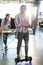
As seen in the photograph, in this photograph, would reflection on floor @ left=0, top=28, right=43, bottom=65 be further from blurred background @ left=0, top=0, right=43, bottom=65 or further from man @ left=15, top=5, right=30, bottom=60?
man @ left=15, top=5, right=30, bottom=60

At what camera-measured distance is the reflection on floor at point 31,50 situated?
3217 mm

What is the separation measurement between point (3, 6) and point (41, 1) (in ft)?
1.97

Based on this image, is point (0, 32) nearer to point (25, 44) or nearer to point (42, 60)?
point (25, 44)

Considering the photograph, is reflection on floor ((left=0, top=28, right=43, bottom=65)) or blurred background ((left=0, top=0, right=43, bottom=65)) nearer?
blurred background ((left=0, top=0, right=43, bottom=65))

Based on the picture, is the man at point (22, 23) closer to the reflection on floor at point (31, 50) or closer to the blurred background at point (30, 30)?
the blurred background at point (30, 30)

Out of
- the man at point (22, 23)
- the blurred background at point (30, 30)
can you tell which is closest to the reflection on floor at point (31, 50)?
the blurred background at point (30, 30)

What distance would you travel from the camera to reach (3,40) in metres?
3.37

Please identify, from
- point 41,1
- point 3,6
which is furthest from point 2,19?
point 41,1

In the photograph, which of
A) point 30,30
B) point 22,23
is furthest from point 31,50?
point 22,23

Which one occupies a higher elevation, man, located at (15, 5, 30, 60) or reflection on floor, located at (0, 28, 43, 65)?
man, located at (15, 5, 30, 60)

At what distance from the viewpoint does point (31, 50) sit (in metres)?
3.35

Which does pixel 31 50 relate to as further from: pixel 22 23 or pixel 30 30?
pixel 22 23

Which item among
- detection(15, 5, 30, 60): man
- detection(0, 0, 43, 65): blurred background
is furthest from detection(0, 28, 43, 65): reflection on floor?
detection(15, 5, 30, 60): man

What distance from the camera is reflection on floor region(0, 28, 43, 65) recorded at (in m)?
3.22
